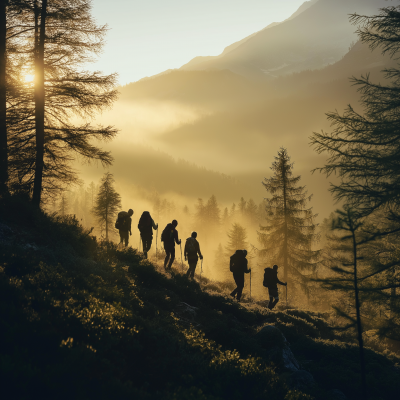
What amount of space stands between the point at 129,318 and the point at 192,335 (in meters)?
1.51

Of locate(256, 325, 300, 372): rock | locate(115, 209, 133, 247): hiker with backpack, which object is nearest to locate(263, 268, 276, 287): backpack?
locate(256, 325, 300, 372): rock

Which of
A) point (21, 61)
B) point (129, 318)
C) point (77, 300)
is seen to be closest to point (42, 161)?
point (21, 61)

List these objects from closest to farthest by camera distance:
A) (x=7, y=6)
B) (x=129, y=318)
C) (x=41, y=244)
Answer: (x=129, y=318) < (x=41, y=244) < (x=7, y=6)

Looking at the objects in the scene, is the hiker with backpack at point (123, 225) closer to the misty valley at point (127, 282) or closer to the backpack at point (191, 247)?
the misty valley at point (127, 282)

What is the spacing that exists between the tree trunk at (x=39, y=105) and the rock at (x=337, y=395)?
1151 cm

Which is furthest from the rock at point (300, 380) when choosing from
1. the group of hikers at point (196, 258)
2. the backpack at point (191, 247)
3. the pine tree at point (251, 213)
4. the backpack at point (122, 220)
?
the pine tree at point (251, 213)

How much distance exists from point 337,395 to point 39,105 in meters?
13.6

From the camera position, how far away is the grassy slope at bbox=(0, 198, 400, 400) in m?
3.67

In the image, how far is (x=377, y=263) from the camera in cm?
1130

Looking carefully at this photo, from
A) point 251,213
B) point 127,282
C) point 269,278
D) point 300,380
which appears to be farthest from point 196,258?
point 251,213

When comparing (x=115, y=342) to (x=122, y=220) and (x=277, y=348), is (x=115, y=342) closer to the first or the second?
(x=277, y=348)

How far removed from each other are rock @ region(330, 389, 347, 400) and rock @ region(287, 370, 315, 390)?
1.42ft

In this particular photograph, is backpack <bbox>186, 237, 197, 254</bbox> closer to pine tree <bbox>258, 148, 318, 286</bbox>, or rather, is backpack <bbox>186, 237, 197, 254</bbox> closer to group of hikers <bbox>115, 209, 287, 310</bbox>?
group of hikers <bbox>115, 209, 287, 310</bbox>

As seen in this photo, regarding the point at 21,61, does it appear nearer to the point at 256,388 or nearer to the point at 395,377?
the point at 256,388
